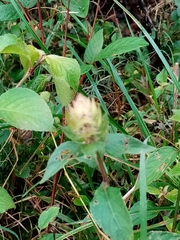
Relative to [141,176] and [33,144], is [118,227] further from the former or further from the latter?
[33,144]

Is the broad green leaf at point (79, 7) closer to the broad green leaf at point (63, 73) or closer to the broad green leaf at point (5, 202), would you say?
the broad green leaf at point (63, 73)

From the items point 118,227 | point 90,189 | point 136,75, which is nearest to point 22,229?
point 90,189

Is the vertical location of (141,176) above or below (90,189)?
above

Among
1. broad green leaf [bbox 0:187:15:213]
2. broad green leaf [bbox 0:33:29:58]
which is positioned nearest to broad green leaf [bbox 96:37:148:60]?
broad green leaf [bbox 0:33:29:58]

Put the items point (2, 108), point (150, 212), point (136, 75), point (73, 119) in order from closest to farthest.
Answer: point (73, 119) → point (2, 108) → point (150, 212) → point (136, 75)

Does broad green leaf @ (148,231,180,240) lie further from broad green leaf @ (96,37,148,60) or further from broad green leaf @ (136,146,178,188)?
broad green leaf @ (96,37,148,60)

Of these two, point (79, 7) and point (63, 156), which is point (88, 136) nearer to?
point (63, 156)
